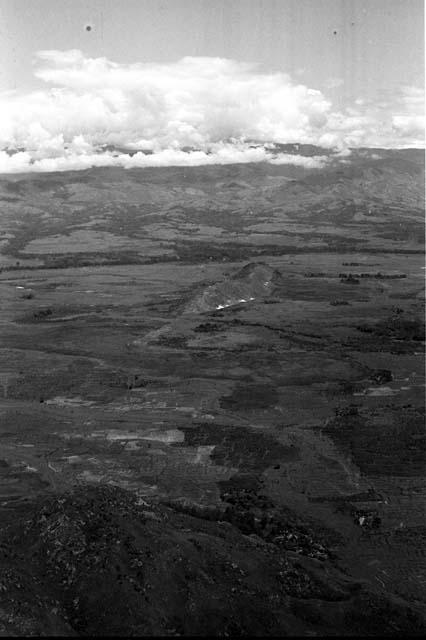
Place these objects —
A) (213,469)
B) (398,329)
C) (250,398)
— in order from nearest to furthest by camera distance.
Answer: (213,469), (250,398), (398,329)

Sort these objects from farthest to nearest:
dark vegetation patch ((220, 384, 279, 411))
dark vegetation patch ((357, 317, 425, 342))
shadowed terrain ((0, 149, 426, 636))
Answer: dark vegetation patch ((357, 317, 425, 342))
dark vegetation patch ((220, 384, 279, 411))
shadowed terrain ((0, 149, 426, 636))

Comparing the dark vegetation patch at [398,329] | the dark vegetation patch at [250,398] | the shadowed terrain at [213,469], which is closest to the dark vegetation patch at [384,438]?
the shadowed terrain at [213,469]

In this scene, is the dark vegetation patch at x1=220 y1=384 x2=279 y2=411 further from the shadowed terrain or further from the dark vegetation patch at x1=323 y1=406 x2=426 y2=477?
the dark vegetation patch at x1=323 y1=406 x2=426 y2=477

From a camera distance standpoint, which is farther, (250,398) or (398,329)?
(398,329)

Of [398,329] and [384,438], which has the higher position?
[398,329]

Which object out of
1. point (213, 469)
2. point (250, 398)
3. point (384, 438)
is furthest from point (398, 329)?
point (213, 469)

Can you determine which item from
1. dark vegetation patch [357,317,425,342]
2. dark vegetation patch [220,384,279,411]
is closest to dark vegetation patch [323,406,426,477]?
dark vegetation patch [220,384,279,411]

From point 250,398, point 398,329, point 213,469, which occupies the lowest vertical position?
point 213,469

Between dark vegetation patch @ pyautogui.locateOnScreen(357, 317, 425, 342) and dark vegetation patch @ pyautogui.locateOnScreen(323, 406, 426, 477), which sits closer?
dark vegetation patch @ pyautogui.locateOnScreen(323, 406, 426, 477)

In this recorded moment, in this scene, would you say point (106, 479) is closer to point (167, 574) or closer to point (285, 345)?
point (167, 574)

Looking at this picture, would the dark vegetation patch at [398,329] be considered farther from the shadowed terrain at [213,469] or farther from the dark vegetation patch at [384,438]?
the dark vegetation patch at [384,438]

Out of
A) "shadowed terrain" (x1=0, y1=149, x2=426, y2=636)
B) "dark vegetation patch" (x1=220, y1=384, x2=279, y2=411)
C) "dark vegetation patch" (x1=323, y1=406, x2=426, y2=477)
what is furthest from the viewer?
"dark vegetation patch" (x1=220, y1=384, x2=279, y2=411)

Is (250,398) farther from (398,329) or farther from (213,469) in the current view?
(398,329)
